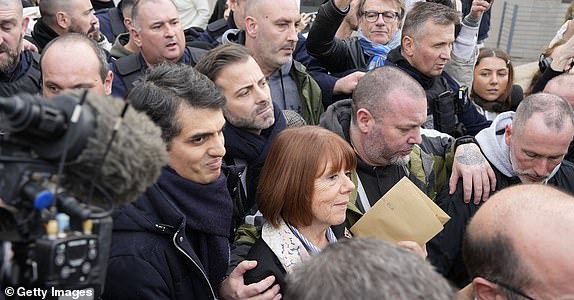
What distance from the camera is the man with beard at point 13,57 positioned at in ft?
14.8

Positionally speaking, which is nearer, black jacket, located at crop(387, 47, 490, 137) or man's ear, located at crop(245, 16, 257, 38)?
man's ear, located at crop(245, 16, 257, 38)

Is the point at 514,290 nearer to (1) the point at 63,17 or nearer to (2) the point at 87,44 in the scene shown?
(2) the point at 87,44

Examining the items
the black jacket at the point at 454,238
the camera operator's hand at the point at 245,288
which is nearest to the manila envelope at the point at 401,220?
the black jacket at the point at 454,238

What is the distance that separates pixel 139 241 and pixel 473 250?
1.21 metres

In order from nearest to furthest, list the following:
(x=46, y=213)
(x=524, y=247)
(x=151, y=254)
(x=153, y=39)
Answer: (x=46, y=213) < (x=524, y=247) < (x=151, y=254) < (x=153, y=39)

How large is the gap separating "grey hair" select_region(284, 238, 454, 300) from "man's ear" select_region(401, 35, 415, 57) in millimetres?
3522

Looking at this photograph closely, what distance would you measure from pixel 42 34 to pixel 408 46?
289 cm

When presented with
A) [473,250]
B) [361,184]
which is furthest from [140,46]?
[473,250]

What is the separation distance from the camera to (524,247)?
212cm


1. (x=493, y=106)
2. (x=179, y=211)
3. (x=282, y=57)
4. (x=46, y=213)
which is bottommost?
(x=493, y=106)

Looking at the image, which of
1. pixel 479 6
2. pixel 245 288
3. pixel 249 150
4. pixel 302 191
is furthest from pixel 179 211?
pixel 479 6

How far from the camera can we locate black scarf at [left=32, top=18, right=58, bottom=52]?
18.4 ft

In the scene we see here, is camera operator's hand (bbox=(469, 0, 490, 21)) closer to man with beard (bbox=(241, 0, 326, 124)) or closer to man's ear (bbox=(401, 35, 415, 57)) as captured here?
man's ear (bbox=(401, 35, 415, 57))

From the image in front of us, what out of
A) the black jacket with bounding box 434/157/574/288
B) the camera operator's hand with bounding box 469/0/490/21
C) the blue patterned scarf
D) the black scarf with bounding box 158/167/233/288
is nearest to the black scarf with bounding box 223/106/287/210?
the black scarf with bounding box 158/167/233/288
